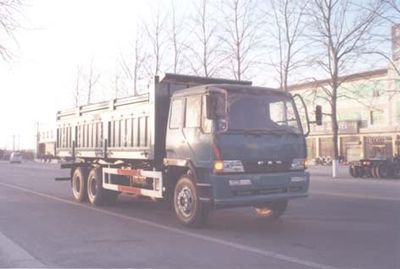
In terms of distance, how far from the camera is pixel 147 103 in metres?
12.6

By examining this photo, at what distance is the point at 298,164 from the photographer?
1121cm

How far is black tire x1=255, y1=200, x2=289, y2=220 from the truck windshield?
182cm

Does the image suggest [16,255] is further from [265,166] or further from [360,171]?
[360,171]

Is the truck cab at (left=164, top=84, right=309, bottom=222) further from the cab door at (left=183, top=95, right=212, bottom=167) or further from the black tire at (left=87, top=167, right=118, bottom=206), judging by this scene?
the black tire at (left=87, top=167, right=118, bottom=206)

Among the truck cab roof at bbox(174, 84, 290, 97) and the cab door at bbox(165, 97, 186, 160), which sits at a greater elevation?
the truck cab roof at bbox(174, 84, 290, 97)

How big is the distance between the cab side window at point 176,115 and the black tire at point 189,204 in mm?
1107

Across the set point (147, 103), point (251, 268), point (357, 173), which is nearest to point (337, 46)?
point (357, 173)

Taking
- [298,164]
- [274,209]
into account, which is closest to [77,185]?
[274,209]

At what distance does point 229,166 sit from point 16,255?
4.03 metres

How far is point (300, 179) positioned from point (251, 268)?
13.1 ft

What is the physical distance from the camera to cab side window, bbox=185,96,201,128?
10.9 m

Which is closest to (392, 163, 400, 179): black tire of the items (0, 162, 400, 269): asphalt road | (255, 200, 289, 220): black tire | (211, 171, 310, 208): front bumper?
(0, 162, 400, 269): asphalt road

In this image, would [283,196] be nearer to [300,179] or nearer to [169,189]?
[300,179]

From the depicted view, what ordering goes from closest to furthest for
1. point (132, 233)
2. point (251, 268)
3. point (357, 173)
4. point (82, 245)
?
point (251, 268)
point (82, 245)
point (132, 233)
point (357, 173)
